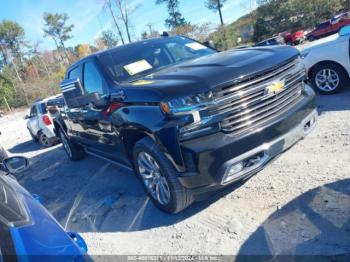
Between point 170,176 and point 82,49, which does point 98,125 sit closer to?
point 170,176

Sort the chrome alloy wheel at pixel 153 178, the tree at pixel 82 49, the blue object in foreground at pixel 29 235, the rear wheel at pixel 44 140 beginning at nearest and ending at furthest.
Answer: the blue object in foreground at pixel 29 235, the chrome alloy wheel at pixel 153 178, the rear wheel at pixel 44 140, the tree at pixel 82 49

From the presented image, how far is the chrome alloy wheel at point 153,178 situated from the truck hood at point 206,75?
2.34 ft

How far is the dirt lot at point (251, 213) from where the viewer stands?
3.03 m

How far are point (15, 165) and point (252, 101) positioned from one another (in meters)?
2.31

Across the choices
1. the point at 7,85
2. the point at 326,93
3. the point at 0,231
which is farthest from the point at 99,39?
the point at 0,231

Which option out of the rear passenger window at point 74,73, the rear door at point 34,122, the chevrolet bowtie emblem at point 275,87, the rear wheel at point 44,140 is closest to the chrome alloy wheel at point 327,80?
the chevrolet bowtie emblem at point 275,87

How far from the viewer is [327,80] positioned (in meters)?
6.86

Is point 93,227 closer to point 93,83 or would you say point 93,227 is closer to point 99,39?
point 93,83

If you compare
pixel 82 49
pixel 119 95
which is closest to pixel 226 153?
pixel 119 95

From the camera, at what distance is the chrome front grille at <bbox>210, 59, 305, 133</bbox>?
125 inches

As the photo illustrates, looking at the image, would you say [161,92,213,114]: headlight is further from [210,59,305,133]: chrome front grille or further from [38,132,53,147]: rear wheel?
[38,132,53,147]: rear wheel

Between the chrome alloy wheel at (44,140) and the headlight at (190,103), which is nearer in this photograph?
the headlight at (190,103)

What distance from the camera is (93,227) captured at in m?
4.29

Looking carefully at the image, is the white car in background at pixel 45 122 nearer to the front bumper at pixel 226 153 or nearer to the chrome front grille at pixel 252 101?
the front bumper at pixel 226 153
